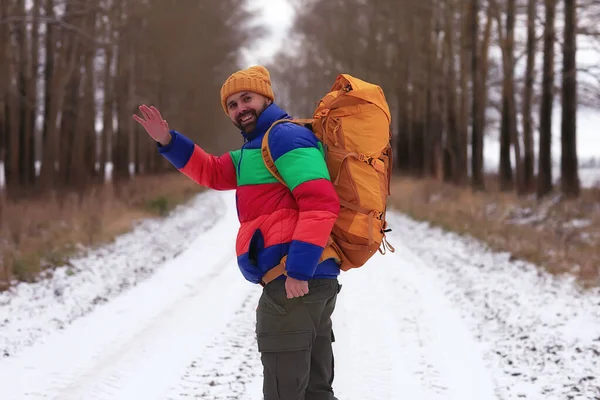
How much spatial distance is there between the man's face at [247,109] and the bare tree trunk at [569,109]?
12753 millimetres

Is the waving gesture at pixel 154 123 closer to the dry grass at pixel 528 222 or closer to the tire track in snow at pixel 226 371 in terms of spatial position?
the tire track in snow at pixel 226 371

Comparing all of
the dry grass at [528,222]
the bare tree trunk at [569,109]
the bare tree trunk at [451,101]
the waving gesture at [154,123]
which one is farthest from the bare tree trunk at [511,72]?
the waving gesture at [154,123]

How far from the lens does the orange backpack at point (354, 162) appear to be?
8.79 feet

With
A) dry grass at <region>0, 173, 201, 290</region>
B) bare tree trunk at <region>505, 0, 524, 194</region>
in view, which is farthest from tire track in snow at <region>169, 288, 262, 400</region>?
bare tree trunk at <region>505, 0, 524, 194</region>

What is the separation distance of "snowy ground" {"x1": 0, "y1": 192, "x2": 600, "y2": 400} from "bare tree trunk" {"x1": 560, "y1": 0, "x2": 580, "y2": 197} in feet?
20.8

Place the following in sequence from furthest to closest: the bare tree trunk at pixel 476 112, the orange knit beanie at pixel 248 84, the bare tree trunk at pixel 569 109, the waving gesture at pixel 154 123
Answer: the bare tree trunk at pixel 476 112, the bare tree trunk at pixel 569 109, the waving gesture at pixel 154 123, the orange knit beanie at pixel 248 84

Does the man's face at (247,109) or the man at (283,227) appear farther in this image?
the man's face at (247,109)

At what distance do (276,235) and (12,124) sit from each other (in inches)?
664

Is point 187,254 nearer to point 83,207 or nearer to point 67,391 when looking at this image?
point 83,207

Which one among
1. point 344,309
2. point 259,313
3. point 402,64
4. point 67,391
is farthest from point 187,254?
point 402,64

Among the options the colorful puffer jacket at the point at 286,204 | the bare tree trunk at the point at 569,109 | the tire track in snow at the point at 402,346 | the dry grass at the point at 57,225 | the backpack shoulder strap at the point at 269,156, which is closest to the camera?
the colorful puffer jacket at the point at 286,204

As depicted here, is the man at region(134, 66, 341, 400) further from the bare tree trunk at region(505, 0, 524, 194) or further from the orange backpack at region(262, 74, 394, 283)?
the bare tree trunk at region(505, 0, 524, 194)

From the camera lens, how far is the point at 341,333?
18.7 ft

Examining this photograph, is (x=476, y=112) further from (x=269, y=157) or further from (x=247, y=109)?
(x=269, y=157)
